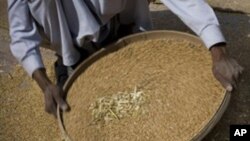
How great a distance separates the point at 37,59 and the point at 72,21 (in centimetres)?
24

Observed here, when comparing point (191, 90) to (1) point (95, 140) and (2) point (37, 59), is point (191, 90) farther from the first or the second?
(2) point (37, 59)

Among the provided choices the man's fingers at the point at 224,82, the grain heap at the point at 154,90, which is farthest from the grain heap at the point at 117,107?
the man's fingers at the point at 224,82

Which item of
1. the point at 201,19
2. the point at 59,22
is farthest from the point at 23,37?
the point at 201,19

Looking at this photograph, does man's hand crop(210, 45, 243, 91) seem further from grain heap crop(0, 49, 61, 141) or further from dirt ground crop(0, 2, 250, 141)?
grain heap crop(0, 49, 61, 141)

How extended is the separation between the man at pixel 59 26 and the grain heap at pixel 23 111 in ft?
1.00

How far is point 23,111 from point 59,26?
545 mm

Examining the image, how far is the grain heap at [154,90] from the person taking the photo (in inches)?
74.5

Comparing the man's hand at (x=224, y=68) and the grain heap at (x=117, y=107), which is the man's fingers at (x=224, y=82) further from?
the grain heap at (x=117, y=107)

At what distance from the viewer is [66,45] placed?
231 cm

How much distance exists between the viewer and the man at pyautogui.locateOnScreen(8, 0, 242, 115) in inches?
78.4

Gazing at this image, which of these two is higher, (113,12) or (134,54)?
(113,12)

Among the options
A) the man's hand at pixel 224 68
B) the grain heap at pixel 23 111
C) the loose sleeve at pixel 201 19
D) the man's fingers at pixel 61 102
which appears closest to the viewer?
the man's hand at pixel 224 68

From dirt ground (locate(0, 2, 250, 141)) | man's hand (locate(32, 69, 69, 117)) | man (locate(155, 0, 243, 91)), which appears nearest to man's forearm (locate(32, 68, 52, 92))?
man's hand (locate(32, 69, 69, 117))

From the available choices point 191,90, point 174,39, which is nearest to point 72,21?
point 174,39
